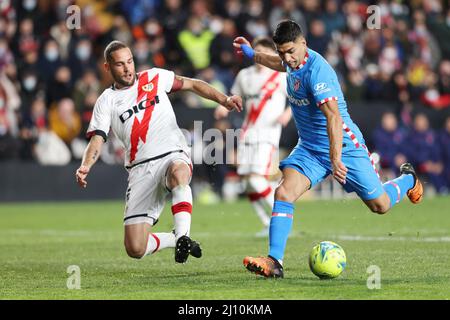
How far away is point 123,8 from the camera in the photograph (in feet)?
79.4

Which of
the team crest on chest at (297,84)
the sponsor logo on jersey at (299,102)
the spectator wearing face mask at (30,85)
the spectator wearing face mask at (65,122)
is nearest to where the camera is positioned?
the team crest on chest at (297,84)

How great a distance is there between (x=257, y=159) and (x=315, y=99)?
571 centimetres

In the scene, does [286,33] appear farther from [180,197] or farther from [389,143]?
[389,143]

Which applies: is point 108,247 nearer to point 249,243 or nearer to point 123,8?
point 249,243

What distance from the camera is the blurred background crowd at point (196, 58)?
70.2 ft

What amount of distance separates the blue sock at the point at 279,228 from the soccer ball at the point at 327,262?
30 cm

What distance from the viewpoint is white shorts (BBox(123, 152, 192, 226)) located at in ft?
33.7

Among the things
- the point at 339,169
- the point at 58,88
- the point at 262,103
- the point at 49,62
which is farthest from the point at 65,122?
the point at 339,169

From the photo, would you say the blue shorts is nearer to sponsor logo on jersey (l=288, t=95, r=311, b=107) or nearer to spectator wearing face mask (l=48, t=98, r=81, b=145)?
sponsor logo on jersey (l=288, t=95, r=311, b=107)

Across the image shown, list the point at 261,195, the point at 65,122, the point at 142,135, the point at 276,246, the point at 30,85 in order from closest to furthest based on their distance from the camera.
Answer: the point at 276,246 → the point at 142,135 → the point at 261,195 → the point at 65,122 → the point at 30,85

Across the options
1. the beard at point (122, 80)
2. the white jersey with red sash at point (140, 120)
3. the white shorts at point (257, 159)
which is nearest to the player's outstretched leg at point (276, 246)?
the white jersey with red sash at point (140, 120)

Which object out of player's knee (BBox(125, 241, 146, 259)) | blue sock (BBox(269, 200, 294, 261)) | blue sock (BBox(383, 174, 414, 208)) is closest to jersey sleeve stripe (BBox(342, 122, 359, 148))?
blue sock (BBox(383, 174, 414, 208))

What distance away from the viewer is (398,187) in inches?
419

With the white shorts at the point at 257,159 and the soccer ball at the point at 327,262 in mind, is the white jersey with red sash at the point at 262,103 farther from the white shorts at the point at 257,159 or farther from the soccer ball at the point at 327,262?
the soccer ball at the point at 327,262
